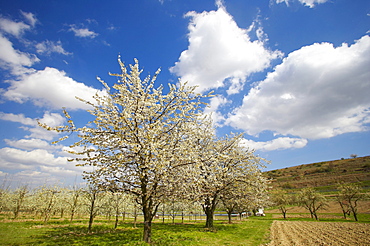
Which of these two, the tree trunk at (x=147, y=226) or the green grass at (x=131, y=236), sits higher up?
the tree trunk at (x=147, y=226)

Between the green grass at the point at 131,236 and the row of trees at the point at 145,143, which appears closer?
the row of trees at the point at 145,143

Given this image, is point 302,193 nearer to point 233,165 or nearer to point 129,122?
point 233,165

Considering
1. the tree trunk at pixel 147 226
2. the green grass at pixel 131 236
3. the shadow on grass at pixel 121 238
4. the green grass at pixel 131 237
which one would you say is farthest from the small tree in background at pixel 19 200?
the tree trunk at pixel 147 226

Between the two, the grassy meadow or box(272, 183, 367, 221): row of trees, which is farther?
box(272, 183, 367, 221): row of trees

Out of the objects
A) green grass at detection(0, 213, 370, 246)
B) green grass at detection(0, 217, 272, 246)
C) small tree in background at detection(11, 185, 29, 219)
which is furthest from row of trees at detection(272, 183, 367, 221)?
small tree in background at detection(11, 185, 29, 219)

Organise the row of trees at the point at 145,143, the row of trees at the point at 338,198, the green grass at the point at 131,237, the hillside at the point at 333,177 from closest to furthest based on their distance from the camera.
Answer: the row of trees at the point at 145,143, the green grass at the point at 131,237, the row of trees at the point at 338,198, the hillside at the point at 333,177

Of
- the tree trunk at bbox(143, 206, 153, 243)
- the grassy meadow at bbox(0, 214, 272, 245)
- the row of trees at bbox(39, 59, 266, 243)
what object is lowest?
the grassy meadow at bbox(0, 214, 272, 245)

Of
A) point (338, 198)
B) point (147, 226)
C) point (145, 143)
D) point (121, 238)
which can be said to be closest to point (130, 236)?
point (121, 238)

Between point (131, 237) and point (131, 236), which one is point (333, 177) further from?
point (131, 237)

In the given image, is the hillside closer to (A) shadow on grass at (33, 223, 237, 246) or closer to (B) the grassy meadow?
(B) the grassy meadow

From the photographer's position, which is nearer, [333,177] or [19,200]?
[19,200]

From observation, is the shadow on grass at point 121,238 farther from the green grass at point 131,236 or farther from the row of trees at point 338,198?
the row of trees at point 338,198

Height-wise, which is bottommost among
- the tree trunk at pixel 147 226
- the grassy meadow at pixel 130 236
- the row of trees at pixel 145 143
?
the grassy meadow at pixel 130 236

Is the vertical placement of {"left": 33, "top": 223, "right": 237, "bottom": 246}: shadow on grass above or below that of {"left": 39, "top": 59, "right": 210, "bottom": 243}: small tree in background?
below
